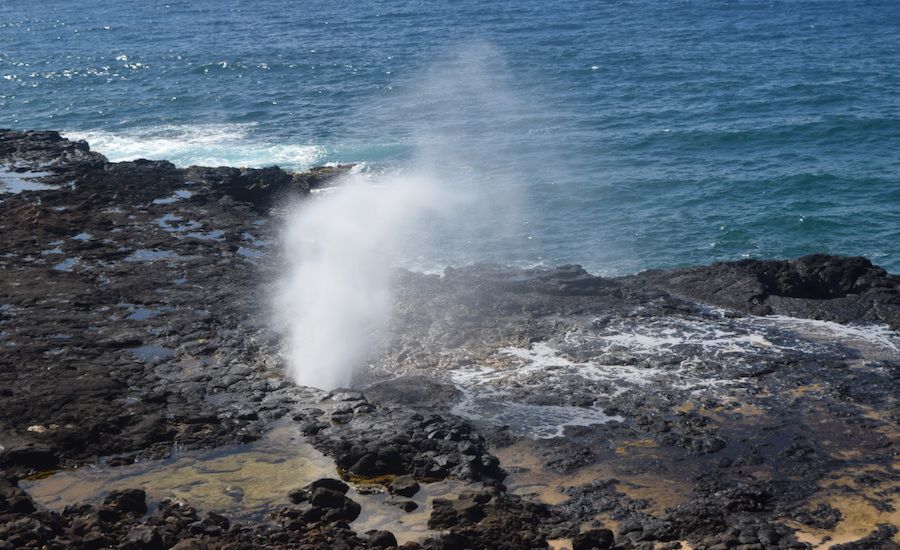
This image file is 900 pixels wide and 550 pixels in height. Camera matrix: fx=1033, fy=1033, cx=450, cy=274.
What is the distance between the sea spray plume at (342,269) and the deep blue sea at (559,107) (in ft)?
8.43

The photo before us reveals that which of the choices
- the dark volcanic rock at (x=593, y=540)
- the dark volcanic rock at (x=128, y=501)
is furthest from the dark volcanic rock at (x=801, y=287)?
the dark volcanic rock at (x=128, y=501)

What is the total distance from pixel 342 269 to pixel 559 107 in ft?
80.4

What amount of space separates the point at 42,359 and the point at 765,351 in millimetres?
15556

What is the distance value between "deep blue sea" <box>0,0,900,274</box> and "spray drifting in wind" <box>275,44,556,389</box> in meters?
0.27

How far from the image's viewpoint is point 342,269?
2852 cm

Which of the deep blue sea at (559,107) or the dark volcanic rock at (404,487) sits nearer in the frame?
the dark volcanic rock at (404,487)

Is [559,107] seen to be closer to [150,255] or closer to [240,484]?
[150,255]

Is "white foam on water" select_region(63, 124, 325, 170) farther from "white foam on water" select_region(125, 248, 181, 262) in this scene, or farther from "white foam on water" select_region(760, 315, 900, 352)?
"white foam on water" select_region(760, 315, 900, 352)

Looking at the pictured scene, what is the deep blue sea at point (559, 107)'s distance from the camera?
118 feet

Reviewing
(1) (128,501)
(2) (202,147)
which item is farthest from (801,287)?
(2) (202,147)

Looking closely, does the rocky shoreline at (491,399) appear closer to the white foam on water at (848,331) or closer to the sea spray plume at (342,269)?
the white foam on water at (848,331)

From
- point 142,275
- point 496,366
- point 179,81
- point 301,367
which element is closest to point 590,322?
point 496,366

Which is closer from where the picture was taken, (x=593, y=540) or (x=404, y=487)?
(x=593, y=540)

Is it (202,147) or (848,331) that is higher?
(202,147)
